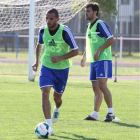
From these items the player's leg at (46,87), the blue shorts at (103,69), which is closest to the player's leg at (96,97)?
the blue shorts at (103,69)

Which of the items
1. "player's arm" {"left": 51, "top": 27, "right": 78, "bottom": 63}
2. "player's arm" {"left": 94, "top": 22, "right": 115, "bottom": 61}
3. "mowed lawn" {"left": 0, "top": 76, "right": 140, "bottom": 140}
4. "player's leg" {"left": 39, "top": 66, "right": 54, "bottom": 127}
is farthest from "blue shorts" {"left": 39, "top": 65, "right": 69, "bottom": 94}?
"player's arm" {"left": 94, "top": 22, "right": 115, "bottom": 61}

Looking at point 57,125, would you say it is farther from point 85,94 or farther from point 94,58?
point 85,94

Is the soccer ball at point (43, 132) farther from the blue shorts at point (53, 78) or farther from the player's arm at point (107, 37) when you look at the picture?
the player's arm at point (107, 37)

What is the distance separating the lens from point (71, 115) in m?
7.50

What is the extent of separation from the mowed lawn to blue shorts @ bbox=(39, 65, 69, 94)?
69 cm

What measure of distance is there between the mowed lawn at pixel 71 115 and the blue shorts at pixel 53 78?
69 cm

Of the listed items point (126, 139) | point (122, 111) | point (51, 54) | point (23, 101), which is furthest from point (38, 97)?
point (126, 139)

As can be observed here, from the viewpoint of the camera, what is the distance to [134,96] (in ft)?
34.5

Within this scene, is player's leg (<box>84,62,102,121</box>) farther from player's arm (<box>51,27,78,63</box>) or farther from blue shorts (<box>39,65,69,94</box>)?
player's arm (<box>51,27,78,63</box>)

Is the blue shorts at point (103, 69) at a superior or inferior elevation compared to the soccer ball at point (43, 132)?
superior

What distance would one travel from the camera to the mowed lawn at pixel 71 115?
5844 millimetres

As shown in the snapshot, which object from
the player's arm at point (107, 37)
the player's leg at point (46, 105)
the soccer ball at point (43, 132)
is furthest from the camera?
the player's arm at point (107, 37)

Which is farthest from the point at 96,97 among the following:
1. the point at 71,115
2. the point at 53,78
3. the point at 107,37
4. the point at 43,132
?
the point at 43,132

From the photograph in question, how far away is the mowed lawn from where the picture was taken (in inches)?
230
